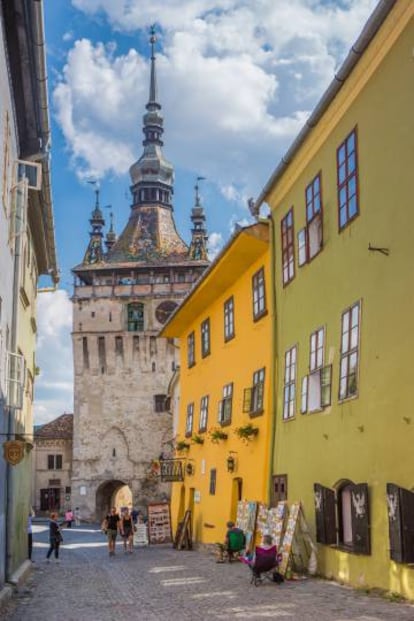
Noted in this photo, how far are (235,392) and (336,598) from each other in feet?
37.8

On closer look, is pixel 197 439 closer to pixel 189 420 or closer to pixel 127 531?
pixel 189 420

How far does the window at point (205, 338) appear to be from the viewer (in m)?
27.7

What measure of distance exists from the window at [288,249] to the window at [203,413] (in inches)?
369

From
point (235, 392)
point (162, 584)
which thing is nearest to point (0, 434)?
point (162, 584)

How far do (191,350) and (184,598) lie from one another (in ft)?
55.3

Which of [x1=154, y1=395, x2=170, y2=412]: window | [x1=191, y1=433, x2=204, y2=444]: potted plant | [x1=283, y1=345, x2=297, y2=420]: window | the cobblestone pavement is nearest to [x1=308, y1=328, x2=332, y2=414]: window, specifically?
[x1=283, y1=345, x2=297, y2=420]: window

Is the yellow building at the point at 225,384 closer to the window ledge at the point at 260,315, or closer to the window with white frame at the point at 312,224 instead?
the window ledge at the point at 260,315

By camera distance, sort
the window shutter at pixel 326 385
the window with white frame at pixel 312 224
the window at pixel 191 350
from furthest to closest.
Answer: the window at pixel 191 350 < the window with white frame at pixel 312 224 < the window shutter at pixel 326 385

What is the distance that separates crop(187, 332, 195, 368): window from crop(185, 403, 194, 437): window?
1.41 metres

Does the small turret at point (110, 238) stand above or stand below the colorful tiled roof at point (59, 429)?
above

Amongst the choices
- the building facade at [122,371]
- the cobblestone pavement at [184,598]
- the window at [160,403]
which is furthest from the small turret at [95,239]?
the cobblestone pavement at [184,598]

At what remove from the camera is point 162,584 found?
651 inches

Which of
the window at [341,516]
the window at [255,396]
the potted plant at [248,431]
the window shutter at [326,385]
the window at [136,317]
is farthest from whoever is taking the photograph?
the window at [136,317]

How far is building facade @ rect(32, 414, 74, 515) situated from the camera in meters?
70.6
